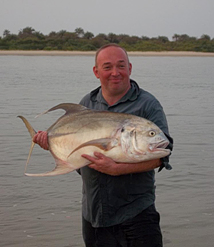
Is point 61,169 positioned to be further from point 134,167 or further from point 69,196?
point 69,196

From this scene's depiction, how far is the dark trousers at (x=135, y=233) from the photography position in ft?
12.8

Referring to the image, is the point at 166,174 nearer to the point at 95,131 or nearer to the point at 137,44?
the point at 95,131

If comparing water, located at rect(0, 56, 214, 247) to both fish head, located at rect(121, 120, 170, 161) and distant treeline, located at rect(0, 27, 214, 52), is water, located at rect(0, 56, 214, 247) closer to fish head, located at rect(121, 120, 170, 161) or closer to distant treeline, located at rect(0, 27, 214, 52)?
fish head, located at rect(121, 120, 170, 161)

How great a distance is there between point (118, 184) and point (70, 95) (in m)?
19.6

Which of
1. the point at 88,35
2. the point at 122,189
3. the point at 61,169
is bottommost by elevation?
the point at 88,35

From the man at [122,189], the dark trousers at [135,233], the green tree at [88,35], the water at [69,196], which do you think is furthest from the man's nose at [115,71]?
the green tree at [88,35]

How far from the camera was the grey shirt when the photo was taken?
393 cm

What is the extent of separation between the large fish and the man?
19 cm

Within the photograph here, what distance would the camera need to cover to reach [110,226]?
3969 mm

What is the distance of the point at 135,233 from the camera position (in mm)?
3906

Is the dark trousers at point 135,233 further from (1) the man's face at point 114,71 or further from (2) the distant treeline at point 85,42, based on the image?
(2) the distant treeline at point 85,42

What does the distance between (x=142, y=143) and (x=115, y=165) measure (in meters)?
0.24

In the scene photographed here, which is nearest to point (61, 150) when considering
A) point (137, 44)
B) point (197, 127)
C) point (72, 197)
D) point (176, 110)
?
point (72, 197)

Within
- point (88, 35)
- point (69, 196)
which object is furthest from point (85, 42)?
point (69, 196)
